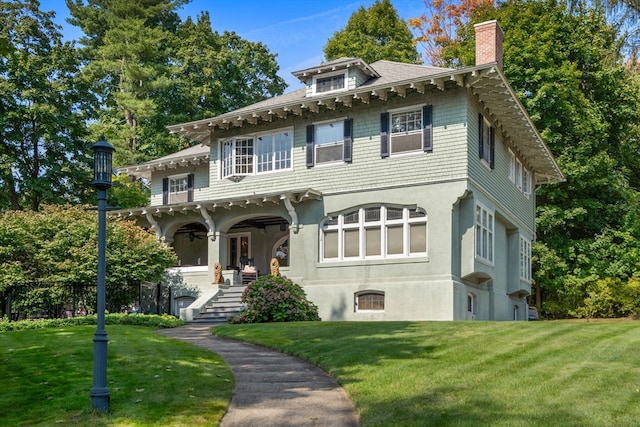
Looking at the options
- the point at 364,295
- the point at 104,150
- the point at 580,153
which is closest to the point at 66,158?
the point at 364,295

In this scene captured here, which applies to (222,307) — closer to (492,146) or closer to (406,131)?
(406,131)

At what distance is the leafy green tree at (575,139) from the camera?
31406 millimetres

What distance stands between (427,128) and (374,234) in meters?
3.52

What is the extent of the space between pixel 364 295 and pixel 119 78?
31.2 metres

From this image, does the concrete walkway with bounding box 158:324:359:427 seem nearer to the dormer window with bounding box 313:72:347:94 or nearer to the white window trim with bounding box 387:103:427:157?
the white window trim with bounding box 387:103:427:157

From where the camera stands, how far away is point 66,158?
34.0 metres

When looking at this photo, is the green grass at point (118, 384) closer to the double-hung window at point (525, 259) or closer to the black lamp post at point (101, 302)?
the black lamp post at point (101, 302)

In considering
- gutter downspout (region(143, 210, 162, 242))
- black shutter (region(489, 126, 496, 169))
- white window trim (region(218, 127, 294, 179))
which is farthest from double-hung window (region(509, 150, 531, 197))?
gutter downspout (region(143, 210, 162, 242))

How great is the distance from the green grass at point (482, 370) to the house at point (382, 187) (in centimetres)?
558

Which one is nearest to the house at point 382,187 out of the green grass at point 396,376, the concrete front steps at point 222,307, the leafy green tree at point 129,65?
the concrete front steps at point 222,307

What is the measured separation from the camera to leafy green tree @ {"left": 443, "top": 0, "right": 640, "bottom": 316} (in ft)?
103

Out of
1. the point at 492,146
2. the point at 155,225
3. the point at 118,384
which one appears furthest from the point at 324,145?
the point at 118,384

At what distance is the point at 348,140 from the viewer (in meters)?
21.3

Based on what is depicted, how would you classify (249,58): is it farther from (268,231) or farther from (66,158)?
(268,231)
